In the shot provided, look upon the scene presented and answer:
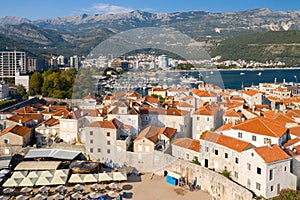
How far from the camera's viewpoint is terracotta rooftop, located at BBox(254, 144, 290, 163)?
33.4 feet

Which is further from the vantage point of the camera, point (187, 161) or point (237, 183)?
point (187, 161)

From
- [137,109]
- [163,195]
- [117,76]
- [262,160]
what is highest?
[117,76]

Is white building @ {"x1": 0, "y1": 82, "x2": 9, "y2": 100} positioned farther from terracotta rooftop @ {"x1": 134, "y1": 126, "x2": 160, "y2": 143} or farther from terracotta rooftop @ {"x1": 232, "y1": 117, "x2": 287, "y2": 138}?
terracotta rooftop @ {"x1": 232, "y1": 117, "x2": 287, "y2": 138}

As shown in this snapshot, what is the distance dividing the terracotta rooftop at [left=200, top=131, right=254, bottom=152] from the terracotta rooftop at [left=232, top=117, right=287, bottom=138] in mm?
885

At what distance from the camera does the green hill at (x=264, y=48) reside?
4277 inches

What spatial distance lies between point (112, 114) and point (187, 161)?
505 centimetres

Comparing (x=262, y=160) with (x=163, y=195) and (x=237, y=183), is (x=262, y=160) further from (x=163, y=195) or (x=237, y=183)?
(x=163, y=195)

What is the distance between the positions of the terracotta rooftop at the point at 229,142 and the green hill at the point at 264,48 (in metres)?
99.0

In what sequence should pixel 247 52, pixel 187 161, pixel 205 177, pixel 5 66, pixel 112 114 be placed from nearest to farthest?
pixel 205 177
pixel 187 161
pixel 112 114
pixel 5 66
pixel 247 52

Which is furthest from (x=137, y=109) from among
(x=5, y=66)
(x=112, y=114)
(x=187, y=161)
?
(x=5, y=66)

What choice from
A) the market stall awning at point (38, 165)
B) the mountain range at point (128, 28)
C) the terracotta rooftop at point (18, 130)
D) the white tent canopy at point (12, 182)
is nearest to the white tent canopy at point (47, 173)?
the market stall awning at point (38, 165)

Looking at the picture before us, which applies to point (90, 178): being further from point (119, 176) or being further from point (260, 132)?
point (260, 132)

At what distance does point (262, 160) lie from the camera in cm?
1012

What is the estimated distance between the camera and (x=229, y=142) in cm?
1238
